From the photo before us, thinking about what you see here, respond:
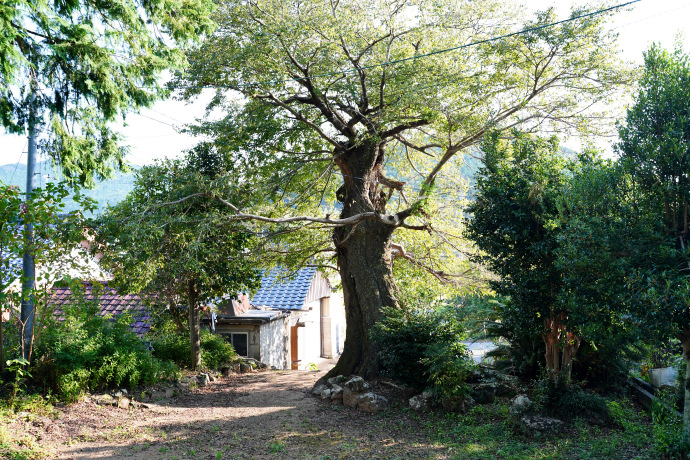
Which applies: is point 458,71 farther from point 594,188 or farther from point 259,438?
point 259,438

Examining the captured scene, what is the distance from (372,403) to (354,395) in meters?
0.47

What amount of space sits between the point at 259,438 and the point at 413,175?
1061cm

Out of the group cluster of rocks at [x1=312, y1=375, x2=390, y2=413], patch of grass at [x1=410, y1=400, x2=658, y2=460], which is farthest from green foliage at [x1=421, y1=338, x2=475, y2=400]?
cluster of rocks at [x1=312, y1=375, x2=390, y2=413]

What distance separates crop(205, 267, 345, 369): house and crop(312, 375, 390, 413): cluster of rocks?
4.30 m

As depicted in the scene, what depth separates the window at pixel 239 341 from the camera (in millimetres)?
16422

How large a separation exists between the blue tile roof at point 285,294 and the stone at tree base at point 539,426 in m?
12.3

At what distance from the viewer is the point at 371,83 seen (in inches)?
418

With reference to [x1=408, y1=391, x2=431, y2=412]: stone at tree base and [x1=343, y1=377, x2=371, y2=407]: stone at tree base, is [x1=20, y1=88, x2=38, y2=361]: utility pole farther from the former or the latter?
[x1=408, y1=391, x2=431, y2=412]: stone at tree base

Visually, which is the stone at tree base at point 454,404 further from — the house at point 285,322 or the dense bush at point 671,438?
the house at point 285,322

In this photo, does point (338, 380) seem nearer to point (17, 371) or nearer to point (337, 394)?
point (337, 394)

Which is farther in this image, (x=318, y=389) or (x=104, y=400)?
(x=318, y=389)

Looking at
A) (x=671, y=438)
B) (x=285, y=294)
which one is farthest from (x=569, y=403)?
(x=285, y=294)

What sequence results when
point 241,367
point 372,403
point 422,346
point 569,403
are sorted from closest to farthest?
point 569,403 → point 372,403 → point 422,346 → point 241,367

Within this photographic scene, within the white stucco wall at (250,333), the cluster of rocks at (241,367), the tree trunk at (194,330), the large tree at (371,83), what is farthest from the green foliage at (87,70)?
the white stucco wall at (250,333)
